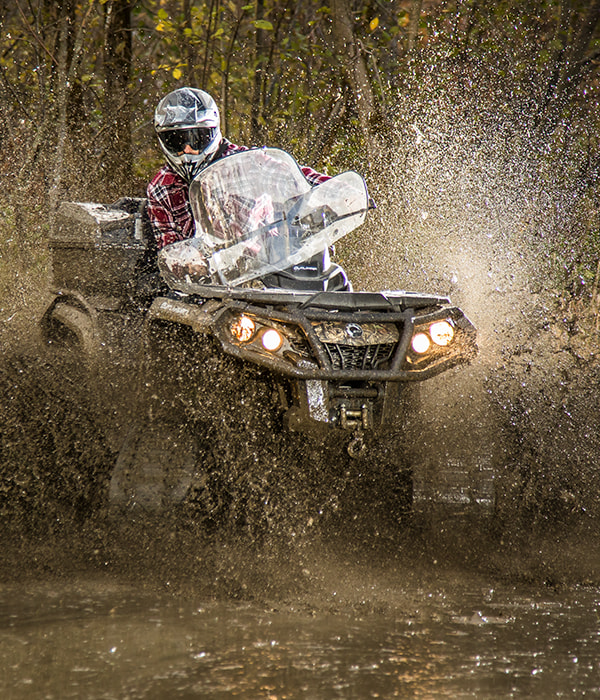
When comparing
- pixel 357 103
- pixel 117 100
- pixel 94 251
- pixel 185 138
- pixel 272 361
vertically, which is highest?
pixel 117 100

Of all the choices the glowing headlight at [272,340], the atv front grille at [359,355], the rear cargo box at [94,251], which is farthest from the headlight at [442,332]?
the rear cargo box at [94,251]

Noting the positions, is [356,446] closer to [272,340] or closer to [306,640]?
[272,340]

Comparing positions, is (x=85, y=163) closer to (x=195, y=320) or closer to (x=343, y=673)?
(x=195, y=320)

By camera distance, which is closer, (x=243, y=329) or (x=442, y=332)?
(x=243, y=329)

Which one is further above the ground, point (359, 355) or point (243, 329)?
point (243, 329)

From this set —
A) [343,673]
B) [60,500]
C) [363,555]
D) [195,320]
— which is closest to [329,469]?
[363,555]

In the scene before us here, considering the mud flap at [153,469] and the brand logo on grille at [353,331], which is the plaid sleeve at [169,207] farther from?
the brand logo on grille at [353,331]

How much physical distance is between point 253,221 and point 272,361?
84 cm

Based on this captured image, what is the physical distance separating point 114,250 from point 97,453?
1.30m

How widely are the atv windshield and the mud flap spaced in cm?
86

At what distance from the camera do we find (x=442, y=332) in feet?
13.5

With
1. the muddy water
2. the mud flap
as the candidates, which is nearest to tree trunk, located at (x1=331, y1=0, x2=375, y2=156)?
the mud flap

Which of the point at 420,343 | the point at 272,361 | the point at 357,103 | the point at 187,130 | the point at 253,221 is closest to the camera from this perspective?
the point at 272,361

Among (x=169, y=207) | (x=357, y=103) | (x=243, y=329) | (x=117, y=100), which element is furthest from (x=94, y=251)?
(x=117, y=100)
